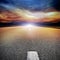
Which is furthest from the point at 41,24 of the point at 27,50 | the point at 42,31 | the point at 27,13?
the point at 27,50

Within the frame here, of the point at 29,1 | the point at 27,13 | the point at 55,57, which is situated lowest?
the point at 55,57

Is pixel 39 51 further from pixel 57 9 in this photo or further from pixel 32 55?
pixel 57 9

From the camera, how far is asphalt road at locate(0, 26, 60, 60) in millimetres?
2539

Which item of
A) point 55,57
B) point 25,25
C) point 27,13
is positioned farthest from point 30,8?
point 55,57

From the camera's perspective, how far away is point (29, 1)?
2566 millimetres

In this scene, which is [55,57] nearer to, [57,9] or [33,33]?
[33,33]

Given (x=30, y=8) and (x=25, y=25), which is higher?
(x=30, y=8)

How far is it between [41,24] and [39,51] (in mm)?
390

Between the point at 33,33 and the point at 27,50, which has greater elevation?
the point at 33,33

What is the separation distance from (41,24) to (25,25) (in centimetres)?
23

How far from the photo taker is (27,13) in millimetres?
2551

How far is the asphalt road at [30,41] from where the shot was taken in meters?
2.54

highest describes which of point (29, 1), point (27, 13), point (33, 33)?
point (29, 1)

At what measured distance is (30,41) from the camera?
256 centimetres
